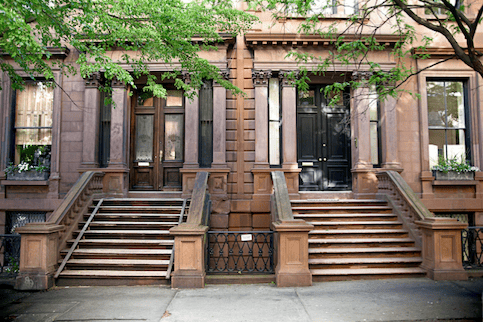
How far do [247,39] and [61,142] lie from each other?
6774mm

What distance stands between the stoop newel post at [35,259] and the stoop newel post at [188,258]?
2.58 metres

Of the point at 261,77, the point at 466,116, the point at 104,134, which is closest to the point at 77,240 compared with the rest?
the point at 104,134

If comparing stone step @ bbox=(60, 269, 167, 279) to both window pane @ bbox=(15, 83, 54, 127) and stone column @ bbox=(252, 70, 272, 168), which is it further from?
window pane @ bbox=(15, 83, 54, 127)

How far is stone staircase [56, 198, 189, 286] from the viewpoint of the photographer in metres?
6.72

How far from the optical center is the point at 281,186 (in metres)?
8.81

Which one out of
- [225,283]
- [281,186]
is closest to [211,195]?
[281,186]

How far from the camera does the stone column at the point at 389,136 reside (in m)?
10.2

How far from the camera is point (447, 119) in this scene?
10.9m

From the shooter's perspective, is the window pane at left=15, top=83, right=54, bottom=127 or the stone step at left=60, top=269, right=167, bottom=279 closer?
the stone step at left=60, top=269, right=167, bottom=279

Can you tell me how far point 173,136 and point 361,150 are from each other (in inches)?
244

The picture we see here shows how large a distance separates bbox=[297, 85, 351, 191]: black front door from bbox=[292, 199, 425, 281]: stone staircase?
1706 millimetres

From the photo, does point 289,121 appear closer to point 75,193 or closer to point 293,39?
point 293,39

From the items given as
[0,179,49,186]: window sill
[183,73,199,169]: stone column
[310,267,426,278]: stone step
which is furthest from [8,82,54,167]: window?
[310,267,426,278]: stone step

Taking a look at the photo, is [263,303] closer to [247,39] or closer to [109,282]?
[109,282]
